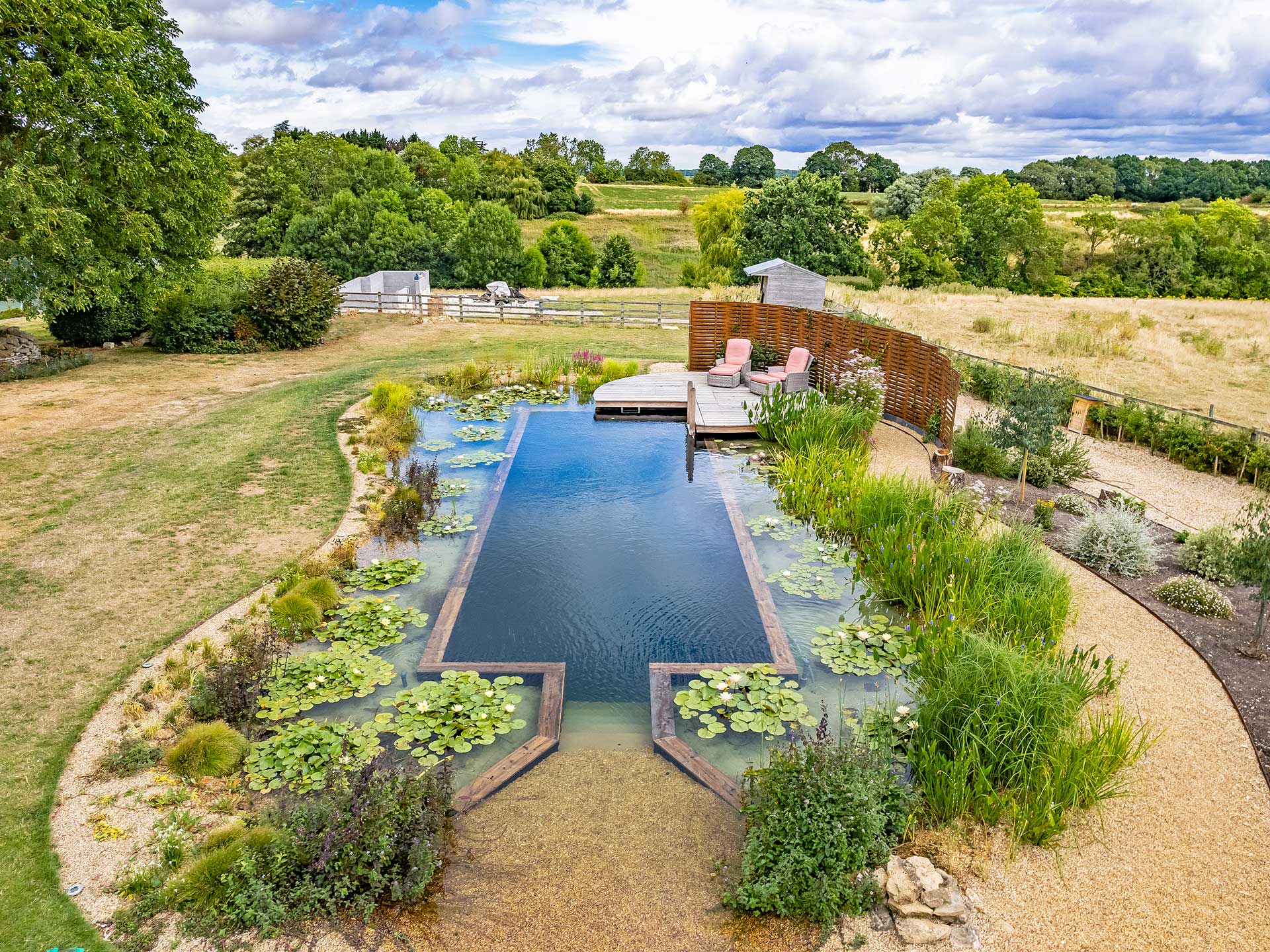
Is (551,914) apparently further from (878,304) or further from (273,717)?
(878,304)

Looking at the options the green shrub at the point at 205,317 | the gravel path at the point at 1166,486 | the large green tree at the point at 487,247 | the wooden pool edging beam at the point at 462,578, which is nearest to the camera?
the wooden pool edging beam at the point at 462,578

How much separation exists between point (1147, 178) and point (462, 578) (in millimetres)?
83009

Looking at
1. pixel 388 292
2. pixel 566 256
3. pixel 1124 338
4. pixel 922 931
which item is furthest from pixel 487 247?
pixel 922 931

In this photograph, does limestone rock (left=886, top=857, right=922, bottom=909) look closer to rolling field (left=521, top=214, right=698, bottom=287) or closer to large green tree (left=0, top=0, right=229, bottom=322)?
large green tree (left=0, top=0, right=229, bottom=322)

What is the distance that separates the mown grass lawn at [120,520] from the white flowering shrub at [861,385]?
732cm

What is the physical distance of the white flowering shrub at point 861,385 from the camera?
12383mm

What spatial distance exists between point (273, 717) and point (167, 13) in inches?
Result: 661

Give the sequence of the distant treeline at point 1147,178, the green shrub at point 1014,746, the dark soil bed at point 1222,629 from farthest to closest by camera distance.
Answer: the distant treeline at point 1147,178, the dark soil bed at point 1222,629, the green shrub at point 1014,746

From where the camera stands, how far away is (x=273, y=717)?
5.60 metres

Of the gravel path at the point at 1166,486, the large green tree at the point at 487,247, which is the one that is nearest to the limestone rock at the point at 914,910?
the gravel path at the point at 1166,486

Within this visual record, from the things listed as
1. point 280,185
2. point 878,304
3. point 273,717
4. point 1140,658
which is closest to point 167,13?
point 273,717

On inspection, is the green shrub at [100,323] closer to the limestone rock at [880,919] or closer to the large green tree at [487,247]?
the large green tree at [487,247]

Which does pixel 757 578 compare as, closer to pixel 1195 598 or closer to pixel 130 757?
pixel 1195 598

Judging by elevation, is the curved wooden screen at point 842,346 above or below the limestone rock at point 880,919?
above
